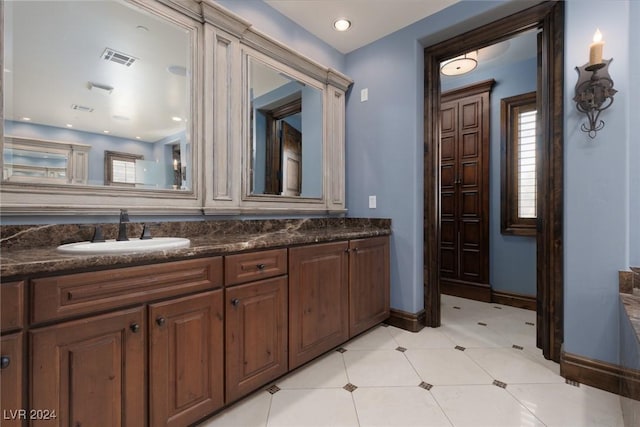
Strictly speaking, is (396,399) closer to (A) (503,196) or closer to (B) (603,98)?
(B) (603,98)

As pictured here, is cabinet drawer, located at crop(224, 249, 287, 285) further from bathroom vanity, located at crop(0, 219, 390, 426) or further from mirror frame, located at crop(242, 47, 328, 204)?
mirror frame, located at crop(242, 47, 328, 204)

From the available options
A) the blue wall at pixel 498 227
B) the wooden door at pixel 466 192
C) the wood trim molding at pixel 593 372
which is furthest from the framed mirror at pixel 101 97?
the blue wall at pixel 498 227

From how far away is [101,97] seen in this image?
5.13ft

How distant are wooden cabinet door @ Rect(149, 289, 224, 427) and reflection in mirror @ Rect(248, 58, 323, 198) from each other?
1.09m

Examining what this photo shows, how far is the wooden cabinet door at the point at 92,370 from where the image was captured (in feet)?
3.06

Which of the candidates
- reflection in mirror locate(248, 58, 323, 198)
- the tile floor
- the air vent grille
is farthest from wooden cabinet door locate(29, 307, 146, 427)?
reflection in mirror locate(248, 58, 323, 198)

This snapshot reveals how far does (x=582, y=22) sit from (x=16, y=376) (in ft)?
10.4

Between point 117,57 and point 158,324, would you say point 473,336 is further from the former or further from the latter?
point 117,57

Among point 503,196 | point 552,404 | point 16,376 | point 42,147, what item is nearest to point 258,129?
point 42,147

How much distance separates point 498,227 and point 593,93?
193 cm

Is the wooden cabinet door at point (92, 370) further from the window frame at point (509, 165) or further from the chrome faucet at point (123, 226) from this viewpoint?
the window frame at point (509, 165)

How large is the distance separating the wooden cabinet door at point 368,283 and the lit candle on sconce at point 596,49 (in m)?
1.74

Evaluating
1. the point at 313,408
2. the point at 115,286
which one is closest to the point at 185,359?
→ the point at 115,286

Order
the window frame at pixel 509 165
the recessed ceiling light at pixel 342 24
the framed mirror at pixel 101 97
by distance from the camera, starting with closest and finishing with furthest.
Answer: the framed mirror at pixel 101 97
the recessed ceiling light at pixel 342 24
the window frame at pixel 509 165
